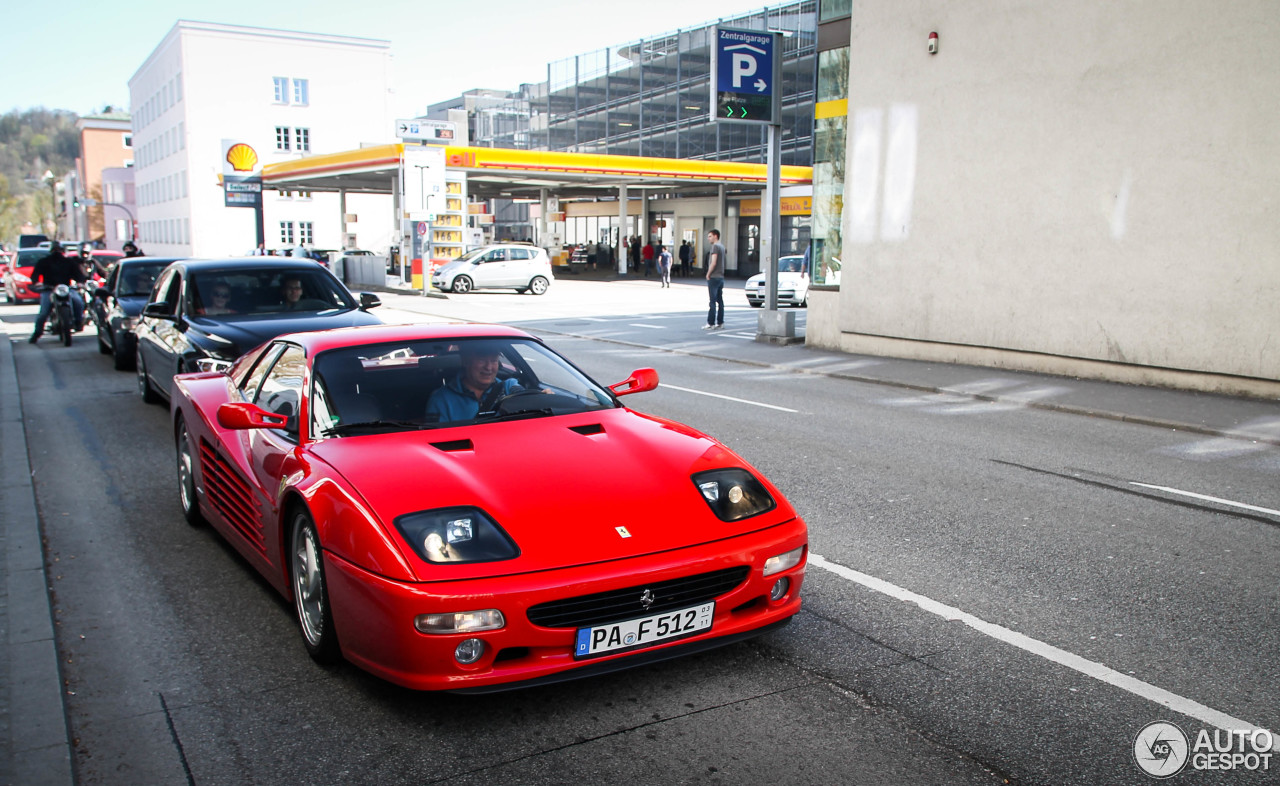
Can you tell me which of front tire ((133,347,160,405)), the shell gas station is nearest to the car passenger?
front tire ((133,347,160,405))

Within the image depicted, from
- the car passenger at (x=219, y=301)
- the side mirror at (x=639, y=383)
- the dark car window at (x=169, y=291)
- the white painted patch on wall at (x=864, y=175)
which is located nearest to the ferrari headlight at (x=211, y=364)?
the car passenger at (x=219, y=301)

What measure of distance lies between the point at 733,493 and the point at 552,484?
732 millimetres

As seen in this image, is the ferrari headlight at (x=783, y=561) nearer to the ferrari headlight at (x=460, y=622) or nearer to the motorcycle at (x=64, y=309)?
the ferrari headlight at (x=460, y=622)

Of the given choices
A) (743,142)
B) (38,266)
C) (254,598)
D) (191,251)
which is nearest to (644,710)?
(254,598)

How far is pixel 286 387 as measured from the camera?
4.82 m

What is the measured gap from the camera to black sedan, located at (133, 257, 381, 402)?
9.32 m

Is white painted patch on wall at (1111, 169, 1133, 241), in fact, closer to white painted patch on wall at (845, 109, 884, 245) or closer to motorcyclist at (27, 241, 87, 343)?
white painted patch on wall at (845, 109, 884, 245)

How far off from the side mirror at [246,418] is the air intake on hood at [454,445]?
882 mm

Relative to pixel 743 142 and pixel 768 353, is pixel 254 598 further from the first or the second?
pixel 743 142

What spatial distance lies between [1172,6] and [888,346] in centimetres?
614

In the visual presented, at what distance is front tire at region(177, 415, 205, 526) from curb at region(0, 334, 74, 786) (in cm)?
80

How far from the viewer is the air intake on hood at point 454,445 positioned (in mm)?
4035

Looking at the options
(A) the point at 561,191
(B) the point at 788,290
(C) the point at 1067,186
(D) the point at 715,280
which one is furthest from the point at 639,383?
(A) the point at 561,191

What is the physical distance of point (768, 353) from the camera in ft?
54.1
